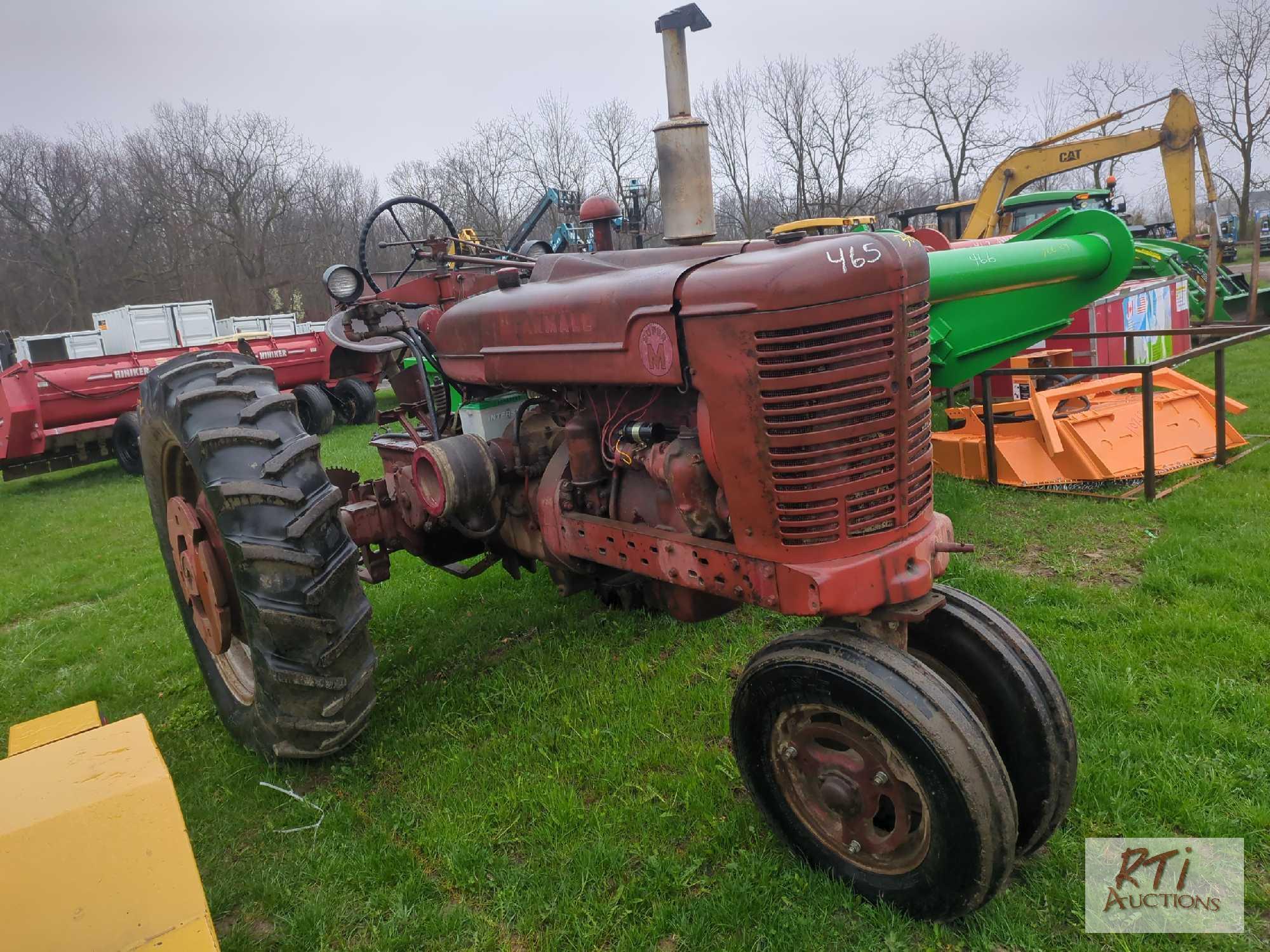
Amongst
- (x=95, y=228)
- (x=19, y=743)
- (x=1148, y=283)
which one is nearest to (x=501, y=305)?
(x=19, y=743)

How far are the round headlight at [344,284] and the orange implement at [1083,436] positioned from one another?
4.13 meters

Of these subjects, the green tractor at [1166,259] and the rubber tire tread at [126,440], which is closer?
the green tractor at [1166,259]

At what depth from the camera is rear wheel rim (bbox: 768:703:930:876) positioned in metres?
2.02

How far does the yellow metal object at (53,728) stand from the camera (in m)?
2.19

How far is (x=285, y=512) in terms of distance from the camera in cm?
270

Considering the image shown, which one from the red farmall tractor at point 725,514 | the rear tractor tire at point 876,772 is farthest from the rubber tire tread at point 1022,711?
the rear tractor tire at point 876,772

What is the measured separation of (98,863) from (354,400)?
1287cm

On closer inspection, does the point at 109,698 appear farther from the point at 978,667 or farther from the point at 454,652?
the point at 978,667

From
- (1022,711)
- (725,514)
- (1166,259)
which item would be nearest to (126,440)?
(725,514)

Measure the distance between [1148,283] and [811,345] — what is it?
838cm

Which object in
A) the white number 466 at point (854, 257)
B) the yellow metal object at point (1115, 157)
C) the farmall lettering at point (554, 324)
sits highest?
the yellow metal object at point (1115, 157)

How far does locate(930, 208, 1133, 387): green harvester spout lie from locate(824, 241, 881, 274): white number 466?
239 cm

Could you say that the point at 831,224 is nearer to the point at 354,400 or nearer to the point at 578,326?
the point at 578,326

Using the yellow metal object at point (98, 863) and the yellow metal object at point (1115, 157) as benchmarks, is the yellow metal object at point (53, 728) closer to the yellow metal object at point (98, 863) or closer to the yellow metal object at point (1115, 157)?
the yellow metal object at point (98, 863)
